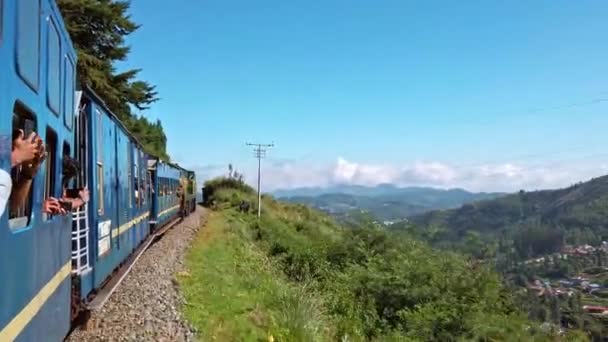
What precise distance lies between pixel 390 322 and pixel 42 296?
54.2 feet

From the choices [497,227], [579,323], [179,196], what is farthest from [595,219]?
[179,196]

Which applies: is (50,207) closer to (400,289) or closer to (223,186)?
(400,289)

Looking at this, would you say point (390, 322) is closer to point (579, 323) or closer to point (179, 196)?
point (579, 323)

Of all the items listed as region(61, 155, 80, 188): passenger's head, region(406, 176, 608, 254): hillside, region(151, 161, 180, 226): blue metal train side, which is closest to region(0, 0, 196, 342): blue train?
region(61, 155, 80, 188): passenger's head

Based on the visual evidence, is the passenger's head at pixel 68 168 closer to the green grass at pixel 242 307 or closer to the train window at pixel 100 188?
the train window at pixel 100 188

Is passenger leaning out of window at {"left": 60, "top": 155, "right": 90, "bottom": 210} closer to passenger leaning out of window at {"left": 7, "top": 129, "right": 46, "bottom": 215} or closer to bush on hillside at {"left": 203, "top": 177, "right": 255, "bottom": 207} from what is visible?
passenger leaning out of window at {"left": 7, "top": 129, "right": 46, "bottom": 215}

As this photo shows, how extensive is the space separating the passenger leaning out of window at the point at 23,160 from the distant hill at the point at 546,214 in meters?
81.1

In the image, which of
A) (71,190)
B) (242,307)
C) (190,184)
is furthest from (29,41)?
(190,184)

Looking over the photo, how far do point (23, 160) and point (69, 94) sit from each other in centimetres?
325

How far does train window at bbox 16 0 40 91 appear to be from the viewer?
350cm

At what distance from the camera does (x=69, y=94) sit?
612 centimetres

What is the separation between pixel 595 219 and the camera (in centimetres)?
10081

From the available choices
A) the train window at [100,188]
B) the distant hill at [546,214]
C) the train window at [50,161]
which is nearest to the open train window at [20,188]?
the train window at [50,161]

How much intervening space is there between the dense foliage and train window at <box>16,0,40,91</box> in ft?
70.4
